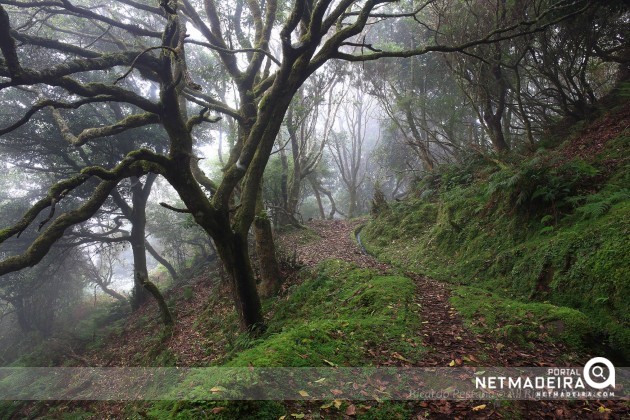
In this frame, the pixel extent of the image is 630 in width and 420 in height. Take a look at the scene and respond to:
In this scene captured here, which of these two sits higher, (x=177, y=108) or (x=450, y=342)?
(x=177, y=108)

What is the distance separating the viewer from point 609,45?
10133mm

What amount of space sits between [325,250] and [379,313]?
6812 mm

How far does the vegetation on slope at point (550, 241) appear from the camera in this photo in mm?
4449

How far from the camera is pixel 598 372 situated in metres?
3.63

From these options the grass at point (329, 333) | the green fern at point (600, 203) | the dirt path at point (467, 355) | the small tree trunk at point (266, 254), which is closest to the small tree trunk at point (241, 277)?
the grass at point (329, 333)

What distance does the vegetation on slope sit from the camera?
4449mm

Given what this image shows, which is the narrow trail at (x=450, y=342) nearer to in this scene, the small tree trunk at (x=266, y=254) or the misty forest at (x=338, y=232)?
the misty forest at (x=338, y=232)

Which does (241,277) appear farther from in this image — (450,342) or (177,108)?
(450,342)

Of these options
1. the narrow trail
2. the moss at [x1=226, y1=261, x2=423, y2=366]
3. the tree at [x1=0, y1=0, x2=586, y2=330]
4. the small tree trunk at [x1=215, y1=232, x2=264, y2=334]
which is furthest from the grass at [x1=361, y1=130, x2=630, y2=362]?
the small tree trunk at [x1=215, y1=232, x2=264, y2=334]

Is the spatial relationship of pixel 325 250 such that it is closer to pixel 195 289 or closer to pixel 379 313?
pixel 195 289

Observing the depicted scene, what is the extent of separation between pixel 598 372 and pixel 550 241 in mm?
2687

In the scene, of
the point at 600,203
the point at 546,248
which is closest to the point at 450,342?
the point at 546,248

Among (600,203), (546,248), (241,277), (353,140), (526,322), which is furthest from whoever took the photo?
(353,140)

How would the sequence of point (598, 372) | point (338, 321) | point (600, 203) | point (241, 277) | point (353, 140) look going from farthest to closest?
point (353, 140) < point (241, 277) < point (600, 203) < point (338, 321) < point (598, 372)
